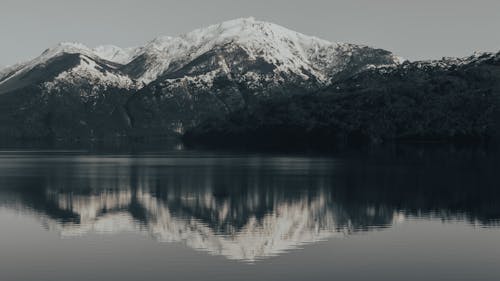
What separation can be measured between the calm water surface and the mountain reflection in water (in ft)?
0.84

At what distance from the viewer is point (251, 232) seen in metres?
101

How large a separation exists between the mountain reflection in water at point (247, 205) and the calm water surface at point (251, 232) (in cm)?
25

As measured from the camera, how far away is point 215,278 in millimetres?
70250

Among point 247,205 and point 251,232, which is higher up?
point 247,205

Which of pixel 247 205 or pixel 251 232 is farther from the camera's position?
pixel 247 205

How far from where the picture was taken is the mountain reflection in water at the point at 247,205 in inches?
3893

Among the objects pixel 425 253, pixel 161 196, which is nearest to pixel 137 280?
pixel 425 253

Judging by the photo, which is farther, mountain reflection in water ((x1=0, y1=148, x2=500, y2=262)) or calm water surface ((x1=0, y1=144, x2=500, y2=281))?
mountain reflection in water ((x1=0, y1=148, x2=500, y2=262))

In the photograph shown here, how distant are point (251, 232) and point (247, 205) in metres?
33.0

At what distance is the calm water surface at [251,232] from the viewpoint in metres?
73.9

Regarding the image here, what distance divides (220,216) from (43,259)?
41.5 meters

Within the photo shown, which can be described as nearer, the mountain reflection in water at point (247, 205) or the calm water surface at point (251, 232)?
the calm water surface at point (251, 232)

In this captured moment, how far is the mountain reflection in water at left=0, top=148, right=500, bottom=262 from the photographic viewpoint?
98.9 meters

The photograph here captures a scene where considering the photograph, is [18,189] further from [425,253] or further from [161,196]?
[425,253]
